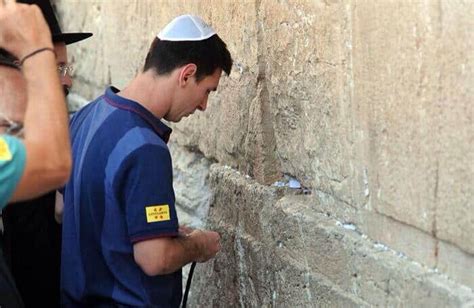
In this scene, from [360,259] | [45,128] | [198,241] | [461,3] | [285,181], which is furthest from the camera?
[285,181]

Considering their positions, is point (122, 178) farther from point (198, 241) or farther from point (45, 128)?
point (45, 128)

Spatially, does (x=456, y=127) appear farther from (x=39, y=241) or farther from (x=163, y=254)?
(x=39, y=241)

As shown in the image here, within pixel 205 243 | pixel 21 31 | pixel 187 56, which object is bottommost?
pixel 205 243

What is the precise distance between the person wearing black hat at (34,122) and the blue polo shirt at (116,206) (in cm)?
91

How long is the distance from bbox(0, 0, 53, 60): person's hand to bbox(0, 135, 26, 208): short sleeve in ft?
0.83

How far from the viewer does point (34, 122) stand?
2.19 m

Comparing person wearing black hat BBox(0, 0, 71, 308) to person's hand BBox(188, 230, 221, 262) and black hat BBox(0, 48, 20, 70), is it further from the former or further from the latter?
person's hand BBox(188, 230, 221, 262)

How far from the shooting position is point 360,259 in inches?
127

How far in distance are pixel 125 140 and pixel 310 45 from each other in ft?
2.31

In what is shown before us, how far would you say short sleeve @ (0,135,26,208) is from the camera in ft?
6.85

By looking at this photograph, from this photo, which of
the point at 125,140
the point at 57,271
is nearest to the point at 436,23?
the point at 125,140

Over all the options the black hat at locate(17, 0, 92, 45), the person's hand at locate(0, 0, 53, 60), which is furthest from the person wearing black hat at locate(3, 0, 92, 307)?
the person's hand at locate(0, 0, 53, 60)

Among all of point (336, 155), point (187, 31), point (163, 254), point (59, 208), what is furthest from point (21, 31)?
point (59, 208)

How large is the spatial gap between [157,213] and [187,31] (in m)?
0.65
